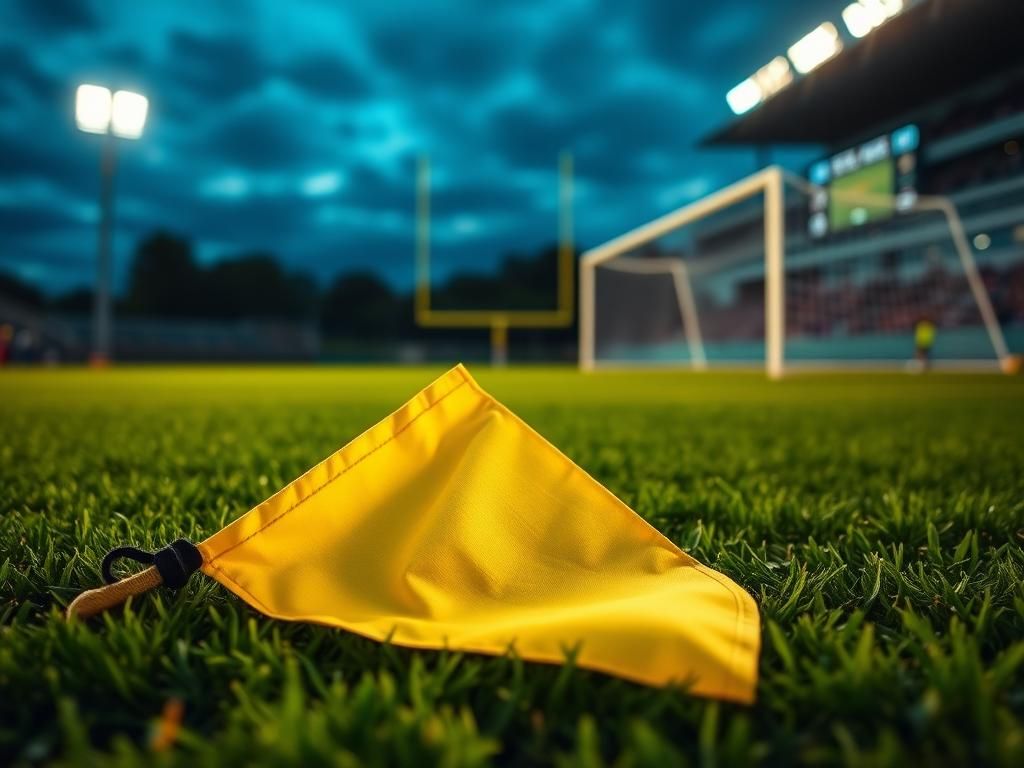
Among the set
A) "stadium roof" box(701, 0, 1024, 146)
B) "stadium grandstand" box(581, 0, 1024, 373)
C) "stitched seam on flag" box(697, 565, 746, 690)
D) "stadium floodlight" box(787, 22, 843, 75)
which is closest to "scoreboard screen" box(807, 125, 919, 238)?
"stadium grandstand" box(581, 0, 1024, 373)

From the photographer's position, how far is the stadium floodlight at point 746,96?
46.0ft

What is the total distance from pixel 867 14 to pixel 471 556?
14.5m

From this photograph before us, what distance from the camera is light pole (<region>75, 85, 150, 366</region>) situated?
13289 mm

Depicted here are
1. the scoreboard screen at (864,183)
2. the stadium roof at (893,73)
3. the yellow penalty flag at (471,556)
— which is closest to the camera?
the yellow penalty flag at (471,556)

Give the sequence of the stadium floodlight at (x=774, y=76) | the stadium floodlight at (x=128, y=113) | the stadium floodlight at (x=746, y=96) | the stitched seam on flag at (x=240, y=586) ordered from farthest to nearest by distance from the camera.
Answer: the stadium floodlight at (x=128, y=113)
the stadium floodlight at (x=746, y=96)
the stadium floodlight at (x=774, y=76)
the stitched seam on flag at (x=240, y=586)

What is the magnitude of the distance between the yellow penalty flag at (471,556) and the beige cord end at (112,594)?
70 mm

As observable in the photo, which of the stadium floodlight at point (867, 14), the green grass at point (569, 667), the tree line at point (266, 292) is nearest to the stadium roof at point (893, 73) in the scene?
the stadium floodlight at point (867, 14)

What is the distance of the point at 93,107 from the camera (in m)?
14.7

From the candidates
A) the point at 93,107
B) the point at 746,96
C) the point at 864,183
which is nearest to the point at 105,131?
the point at 93,107

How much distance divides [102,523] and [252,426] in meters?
2.15

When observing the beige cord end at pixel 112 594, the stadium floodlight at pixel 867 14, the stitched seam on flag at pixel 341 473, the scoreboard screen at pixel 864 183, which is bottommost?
the beige cord end at pixel 112 594

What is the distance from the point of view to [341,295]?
138 feet

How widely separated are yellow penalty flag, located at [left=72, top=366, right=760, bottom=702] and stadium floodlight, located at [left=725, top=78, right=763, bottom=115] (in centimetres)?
1507

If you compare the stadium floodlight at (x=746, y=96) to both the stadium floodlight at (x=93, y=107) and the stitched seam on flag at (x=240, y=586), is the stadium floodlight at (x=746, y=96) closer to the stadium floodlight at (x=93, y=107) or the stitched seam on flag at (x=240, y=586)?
the stadium floodlight at (x=93, y=107)
